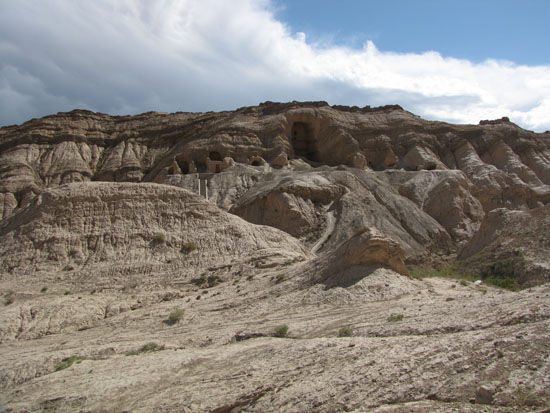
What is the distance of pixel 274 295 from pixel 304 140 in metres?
48.0

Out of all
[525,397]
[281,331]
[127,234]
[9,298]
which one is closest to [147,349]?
[281,331]

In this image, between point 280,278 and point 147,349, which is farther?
point 280,278

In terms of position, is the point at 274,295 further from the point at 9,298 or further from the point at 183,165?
the point at 183,165

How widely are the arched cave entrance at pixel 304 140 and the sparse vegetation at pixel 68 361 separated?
50.5 metres

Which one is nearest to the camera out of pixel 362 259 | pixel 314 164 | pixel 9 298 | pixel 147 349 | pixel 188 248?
pixel 147 349

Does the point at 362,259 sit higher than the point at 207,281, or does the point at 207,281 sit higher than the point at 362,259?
the point at 362,259

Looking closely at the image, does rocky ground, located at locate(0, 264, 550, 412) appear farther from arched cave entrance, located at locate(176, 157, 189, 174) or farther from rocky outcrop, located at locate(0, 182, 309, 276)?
arched cave entrance, located at locate(176, 157, 189, 174)

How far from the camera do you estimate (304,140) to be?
2486 inches

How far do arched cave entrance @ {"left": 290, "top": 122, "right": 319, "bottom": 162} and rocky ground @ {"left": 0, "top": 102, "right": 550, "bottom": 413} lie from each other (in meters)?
13.6

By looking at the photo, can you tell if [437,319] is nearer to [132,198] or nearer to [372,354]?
[372,354]

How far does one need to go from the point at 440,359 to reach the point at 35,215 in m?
20.7

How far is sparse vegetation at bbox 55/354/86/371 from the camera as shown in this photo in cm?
1253

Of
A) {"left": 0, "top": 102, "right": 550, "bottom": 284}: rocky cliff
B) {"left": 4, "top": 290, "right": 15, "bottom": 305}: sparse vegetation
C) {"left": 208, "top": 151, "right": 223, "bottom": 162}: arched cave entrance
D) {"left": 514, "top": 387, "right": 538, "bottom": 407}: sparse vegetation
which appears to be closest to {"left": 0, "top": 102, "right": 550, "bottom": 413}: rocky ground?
{"left": 514, "top": 387, "right": 538, "bottom": 407}: sparse vegetation

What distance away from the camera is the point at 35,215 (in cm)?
2281
